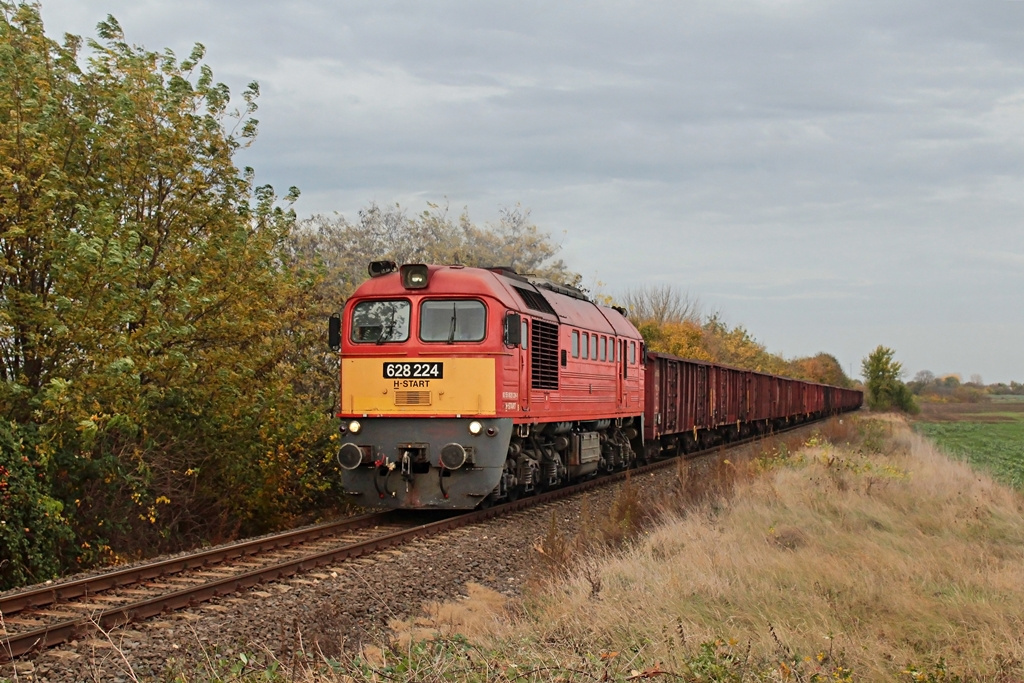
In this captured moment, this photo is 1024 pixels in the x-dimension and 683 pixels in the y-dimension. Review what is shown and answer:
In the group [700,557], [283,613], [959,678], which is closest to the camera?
[959,678]

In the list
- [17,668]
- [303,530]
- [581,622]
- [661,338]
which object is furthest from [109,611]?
[661,338]

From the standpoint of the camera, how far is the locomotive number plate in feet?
44.8

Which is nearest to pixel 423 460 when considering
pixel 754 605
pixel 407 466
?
pixel 407 466

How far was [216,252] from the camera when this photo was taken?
1434 cm

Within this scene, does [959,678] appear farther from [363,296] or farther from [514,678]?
[363,296]

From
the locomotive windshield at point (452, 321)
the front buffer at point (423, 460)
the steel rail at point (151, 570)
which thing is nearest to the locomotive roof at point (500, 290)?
the locomotive windshield at point (452, 321)

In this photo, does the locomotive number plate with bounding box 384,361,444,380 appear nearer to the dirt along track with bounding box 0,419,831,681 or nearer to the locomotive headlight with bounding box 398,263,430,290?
the locomotive headlight with bounding box 398,263,430,290

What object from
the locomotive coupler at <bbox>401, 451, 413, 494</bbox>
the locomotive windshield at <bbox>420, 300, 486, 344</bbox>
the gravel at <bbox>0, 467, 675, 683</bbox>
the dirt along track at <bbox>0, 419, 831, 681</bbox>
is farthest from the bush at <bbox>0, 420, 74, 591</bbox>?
the locomotive windshield at <bbox>420, 300, 486, 344</bbox>

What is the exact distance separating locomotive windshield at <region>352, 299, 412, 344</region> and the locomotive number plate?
0.38 m

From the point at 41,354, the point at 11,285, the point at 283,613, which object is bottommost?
the point at 283,613

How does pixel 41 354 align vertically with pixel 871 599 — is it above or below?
above

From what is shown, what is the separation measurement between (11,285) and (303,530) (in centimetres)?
490

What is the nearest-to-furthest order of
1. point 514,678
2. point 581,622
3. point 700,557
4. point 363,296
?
point 514,678 < point 581,622 < point 700,557 < point 363,296

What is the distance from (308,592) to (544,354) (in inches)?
265
